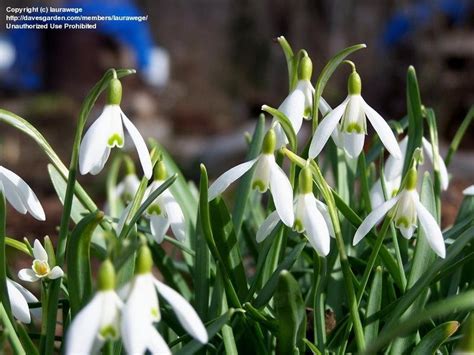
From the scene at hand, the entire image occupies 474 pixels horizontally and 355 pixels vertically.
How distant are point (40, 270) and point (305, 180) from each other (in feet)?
1.26

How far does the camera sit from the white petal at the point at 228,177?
1143mm

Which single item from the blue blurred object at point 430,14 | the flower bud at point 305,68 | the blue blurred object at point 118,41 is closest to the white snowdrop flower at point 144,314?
the flower bud at point 305,68

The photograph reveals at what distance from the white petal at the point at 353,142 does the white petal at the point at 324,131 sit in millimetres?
52

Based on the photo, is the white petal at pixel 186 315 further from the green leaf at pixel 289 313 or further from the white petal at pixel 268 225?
the white petal at pixel 268 225

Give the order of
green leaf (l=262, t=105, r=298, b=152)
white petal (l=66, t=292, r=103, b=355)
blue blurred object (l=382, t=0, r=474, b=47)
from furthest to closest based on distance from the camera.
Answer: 1. blue blurred object (l=382, t=0, r=474, b=47)
2. green leaf (l=262, t=105, r=298, b=152)
3. white petal (l=66, t=292, r=103, b=355)

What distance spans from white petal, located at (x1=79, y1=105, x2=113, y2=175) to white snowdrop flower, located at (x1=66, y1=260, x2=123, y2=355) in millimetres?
277

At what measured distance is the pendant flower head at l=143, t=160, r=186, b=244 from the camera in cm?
124

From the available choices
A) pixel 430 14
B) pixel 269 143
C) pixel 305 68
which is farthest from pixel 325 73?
pixel 430 14

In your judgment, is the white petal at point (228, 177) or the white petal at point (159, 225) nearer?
the white petal at point (228, 177)

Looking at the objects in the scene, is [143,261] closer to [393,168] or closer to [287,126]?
[287,126]

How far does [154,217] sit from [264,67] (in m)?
7.86

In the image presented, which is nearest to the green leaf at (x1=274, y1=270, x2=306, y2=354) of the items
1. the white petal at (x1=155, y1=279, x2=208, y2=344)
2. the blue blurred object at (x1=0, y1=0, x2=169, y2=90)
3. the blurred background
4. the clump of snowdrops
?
the clump of snowdrops

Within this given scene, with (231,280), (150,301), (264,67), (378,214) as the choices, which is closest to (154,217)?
(231,280)

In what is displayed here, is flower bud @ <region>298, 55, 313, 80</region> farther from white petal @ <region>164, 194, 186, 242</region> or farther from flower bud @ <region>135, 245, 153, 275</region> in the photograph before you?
flower bud @ <region>135, 245, 153, 275</region>
